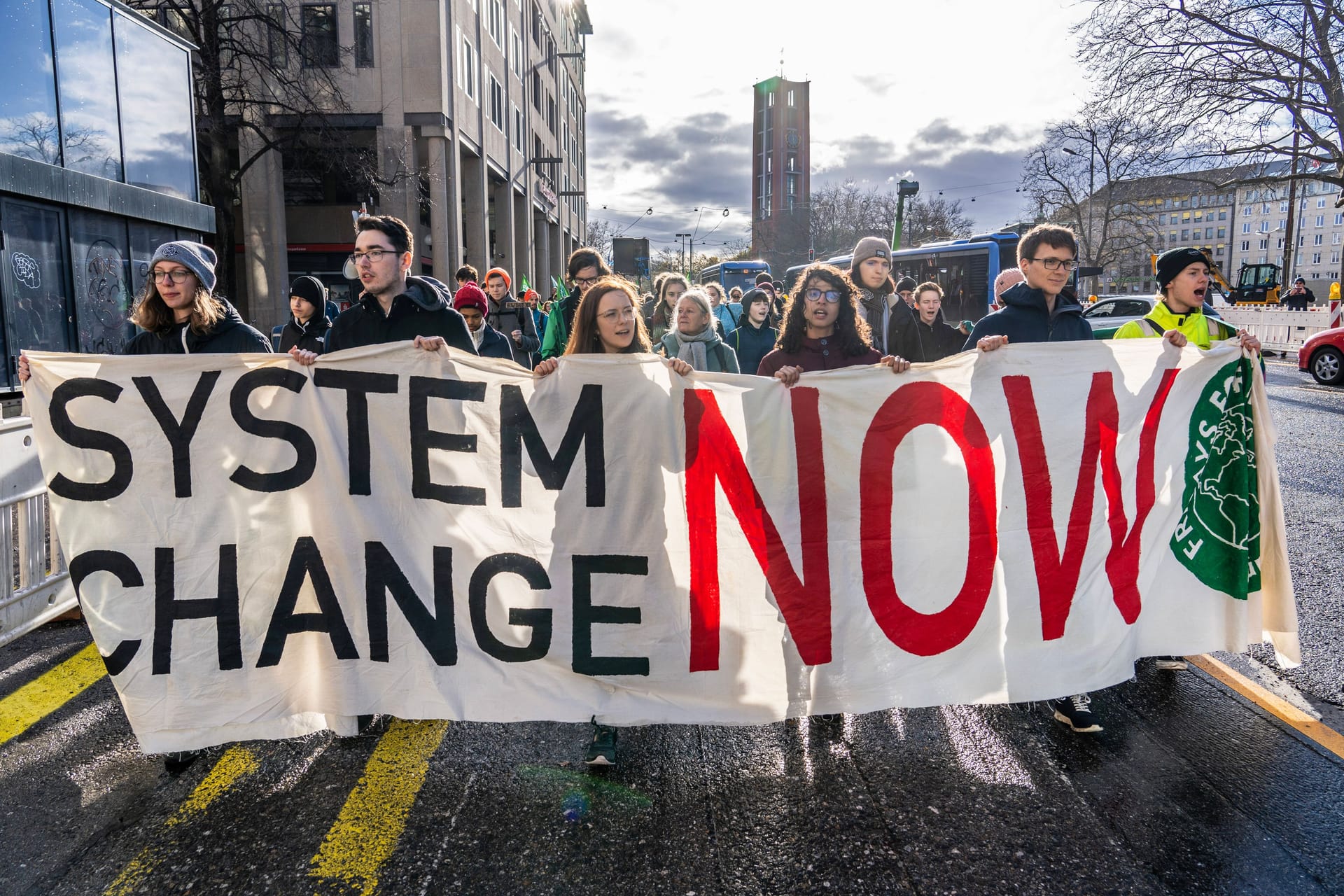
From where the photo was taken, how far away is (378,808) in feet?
9.99

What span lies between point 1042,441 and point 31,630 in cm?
532

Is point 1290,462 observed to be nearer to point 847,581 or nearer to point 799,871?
point 847,581

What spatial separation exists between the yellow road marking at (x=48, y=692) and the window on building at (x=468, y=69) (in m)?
29.8

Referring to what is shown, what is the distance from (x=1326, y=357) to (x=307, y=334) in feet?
61.6

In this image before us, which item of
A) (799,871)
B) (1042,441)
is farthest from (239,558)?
(1042,441)

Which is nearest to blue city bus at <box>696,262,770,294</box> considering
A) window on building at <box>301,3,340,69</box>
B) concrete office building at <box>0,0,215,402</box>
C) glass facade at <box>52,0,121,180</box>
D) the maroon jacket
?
window on building at <box>301,3,340,69</box>

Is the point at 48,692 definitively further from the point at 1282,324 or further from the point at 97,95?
the point at 1282,324

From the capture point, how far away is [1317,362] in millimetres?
17469

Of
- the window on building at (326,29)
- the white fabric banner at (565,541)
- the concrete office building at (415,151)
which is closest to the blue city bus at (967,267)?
the concrete office building at (415,151)

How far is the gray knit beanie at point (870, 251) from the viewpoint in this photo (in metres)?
5.79

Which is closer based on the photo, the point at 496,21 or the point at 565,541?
the point at 565,541

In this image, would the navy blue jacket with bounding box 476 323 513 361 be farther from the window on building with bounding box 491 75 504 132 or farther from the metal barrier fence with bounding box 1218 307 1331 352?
the window on building with bounding box 491 75 504 132

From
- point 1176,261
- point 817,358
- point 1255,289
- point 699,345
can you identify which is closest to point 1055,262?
point 1176,261

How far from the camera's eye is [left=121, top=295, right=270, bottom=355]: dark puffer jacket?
3.97m
